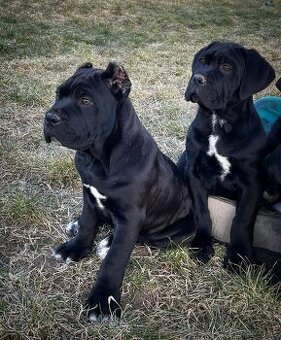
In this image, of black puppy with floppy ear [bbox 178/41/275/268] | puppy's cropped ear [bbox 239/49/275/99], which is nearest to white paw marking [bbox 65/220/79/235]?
black puppy with floppy ear [bbox 178/41/275/268]

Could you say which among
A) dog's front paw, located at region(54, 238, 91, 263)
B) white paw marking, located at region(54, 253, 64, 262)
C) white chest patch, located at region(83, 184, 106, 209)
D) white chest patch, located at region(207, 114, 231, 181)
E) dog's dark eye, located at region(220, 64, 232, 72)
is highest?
dog's dark eye, located at region(220, 64, 232, 72)

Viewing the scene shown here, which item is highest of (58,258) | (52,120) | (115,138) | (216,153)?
(52,120)

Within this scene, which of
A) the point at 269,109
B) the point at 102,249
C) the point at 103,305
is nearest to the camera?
the point at 103,305

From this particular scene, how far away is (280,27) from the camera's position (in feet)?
48.0

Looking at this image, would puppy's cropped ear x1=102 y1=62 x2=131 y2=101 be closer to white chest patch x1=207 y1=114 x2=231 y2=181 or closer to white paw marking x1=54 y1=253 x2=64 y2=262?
white chest patch x1=207 y1=114 x2=231 y2=181

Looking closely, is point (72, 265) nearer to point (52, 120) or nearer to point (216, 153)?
point (52, 120)

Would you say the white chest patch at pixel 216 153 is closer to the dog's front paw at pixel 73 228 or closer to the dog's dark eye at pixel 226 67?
the dog's dark eye at pixel 226 67

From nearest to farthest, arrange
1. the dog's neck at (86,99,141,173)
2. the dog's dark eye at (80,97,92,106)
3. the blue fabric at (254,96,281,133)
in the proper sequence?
the dog's dark eye at (80,97,92,106) < the dog's neck at (86,99,141,173) < the blue fabric at (254,96,281,133)

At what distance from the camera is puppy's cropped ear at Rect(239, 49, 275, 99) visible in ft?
10.4

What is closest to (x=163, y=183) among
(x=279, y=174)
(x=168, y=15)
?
(x=279, y=174)

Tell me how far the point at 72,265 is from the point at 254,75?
186 centimetres

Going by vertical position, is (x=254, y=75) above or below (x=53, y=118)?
above

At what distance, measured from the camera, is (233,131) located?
10.5 feet

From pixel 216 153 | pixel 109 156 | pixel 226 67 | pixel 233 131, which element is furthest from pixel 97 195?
pixel 226 67
